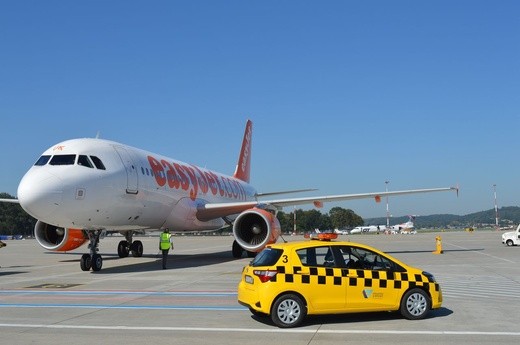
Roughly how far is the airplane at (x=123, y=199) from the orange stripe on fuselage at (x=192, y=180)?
55 millimetres

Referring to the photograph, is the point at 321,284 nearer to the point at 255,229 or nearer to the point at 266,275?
the point at 266,275

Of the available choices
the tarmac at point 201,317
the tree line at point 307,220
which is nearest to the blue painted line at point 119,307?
the tarmac at point 201,317

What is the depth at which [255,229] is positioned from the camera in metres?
22.2

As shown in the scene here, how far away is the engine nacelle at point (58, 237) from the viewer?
72.1 feet

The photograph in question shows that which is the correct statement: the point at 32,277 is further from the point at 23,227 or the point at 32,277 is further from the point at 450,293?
the point at 23,227

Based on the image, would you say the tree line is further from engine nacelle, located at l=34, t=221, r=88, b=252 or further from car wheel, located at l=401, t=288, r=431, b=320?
car wheel, located at l=401, t=288, r=431, b=320

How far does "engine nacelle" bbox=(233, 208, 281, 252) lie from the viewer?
846 inches

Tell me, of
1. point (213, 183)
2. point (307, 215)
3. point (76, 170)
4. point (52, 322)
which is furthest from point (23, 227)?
point (52, 322)

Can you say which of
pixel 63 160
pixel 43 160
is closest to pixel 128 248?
pixel 43 160

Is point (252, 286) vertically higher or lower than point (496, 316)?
higher

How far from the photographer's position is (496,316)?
352 inches

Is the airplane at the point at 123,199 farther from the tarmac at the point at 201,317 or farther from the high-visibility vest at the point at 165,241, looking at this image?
the tarmac at the point at 201,317

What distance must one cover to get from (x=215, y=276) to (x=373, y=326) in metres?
8.59

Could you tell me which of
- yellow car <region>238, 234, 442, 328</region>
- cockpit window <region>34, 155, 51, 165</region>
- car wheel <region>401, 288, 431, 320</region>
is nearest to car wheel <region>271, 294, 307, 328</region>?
yellow car <region>238, 234, 442, 328</region>
